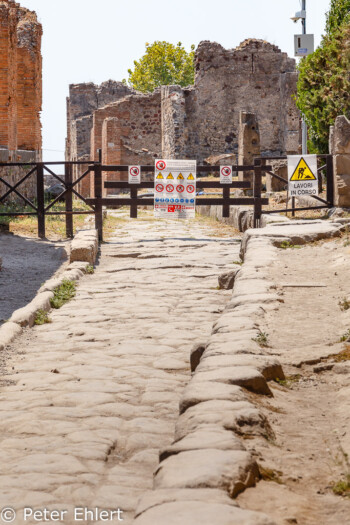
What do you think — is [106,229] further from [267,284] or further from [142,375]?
[142,375]

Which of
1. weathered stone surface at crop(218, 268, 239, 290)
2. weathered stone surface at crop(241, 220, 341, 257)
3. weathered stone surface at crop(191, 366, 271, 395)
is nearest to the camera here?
weathered stone surface at crop(191, 366, 271, 395)

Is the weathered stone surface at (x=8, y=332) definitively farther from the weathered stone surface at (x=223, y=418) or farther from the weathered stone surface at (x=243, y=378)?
the weathered stone surface at (x=223, y=418)

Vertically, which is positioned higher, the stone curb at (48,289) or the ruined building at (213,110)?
the ruined building at (213,110)

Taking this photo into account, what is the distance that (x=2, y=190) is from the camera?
16766 mm

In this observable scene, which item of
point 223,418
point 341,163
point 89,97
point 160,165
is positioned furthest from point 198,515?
point 89,97

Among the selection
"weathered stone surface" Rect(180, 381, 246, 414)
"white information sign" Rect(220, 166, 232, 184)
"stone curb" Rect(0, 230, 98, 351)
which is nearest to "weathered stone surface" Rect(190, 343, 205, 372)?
"weathered stone surface" Rect(180, 381, 246, 414)

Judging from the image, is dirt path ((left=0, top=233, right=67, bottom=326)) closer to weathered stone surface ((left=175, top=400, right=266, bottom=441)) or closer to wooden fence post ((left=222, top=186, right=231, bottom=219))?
wooden fence post ((left=222, top=186, right=231, bottom=219))

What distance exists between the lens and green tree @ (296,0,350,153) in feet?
55.1

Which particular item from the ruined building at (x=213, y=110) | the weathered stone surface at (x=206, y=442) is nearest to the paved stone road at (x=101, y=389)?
the weathered stone surface at (x=206, y=442)

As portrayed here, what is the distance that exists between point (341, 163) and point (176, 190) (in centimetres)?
310

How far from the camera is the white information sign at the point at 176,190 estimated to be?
1420 centimetres

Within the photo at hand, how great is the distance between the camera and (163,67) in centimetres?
5191

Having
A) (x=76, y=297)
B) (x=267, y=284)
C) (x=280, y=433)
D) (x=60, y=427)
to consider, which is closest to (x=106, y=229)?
(x=76, y=297)

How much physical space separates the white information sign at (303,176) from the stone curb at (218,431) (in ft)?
27.5
